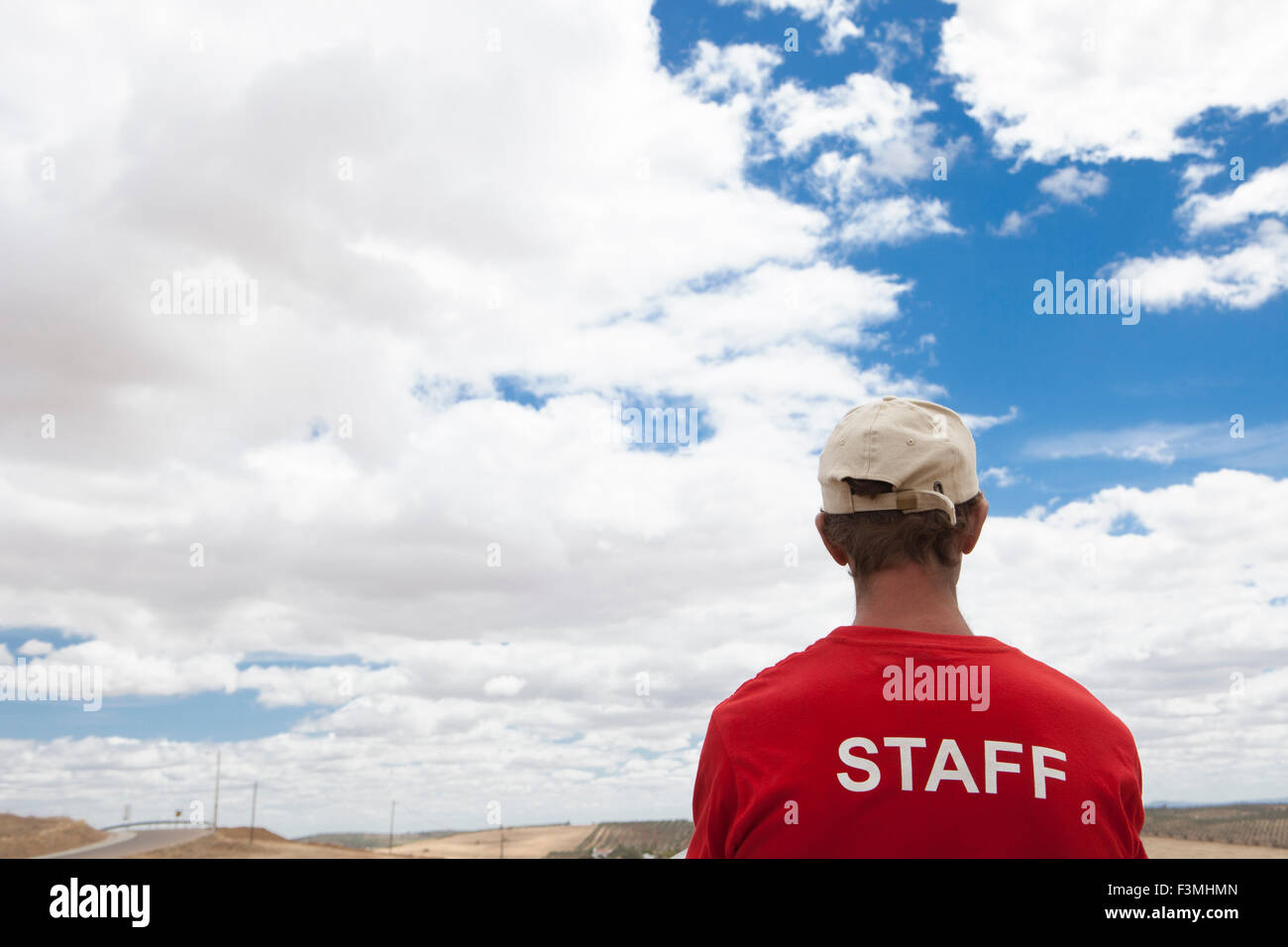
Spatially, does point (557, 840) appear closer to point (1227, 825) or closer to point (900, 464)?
point (1227, 825)

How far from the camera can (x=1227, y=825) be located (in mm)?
126125

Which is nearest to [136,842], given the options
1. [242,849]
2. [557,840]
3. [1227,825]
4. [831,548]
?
[242,849]

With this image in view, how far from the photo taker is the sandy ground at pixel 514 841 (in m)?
136

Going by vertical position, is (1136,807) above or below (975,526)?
below

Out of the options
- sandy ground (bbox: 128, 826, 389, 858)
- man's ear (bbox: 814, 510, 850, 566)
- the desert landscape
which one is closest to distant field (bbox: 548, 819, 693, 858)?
the desert landscape

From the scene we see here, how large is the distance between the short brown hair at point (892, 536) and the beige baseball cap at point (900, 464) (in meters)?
0.02

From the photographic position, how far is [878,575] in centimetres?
283

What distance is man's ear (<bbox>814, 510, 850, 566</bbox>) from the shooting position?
298 centimetres

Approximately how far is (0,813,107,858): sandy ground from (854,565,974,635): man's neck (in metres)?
102

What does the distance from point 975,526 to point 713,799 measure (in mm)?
1176

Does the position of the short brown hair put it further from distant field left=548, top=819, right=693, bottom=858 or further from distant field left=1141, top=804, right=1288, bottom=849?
distant field left=548, top=819, right=693, bottom=858

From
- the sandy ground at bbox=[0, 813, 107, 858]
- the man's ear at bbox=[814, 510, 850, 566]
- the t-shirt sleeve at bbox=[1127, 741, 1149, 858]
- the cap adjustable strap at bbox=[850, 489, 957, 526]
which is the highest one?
the cap adjustable strap at bbox=[850, 489, 957, 526]
